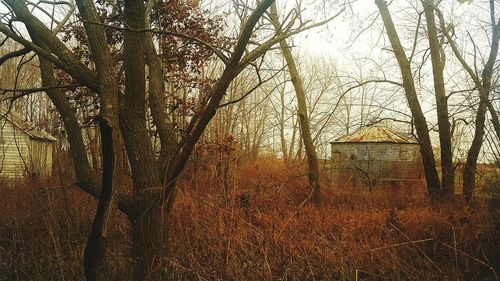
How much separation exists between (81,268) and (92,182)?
1685 mm

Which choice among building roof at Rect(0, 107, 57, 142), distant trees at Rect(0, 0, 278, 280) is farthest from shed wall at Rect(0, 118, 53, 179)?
distant trees at Rect(0, 0, 278, 280)

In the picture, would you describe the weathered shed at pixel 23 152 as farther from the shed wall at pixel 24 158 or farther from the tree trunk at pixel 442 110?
the tree trunk at pixel 442 110

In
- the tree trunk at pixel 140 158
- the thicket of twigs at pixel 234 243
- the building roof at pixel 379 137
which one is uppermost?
the building roof at pixel 379 137

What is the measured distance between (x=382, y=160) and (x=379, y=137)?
3.23 feet

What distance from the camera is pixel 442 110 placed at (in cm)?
1010

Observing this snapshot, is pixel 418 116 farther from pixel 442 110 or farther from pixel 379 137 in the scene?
pixel 379 137

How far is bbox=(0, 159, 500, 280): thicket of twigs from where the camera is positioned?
4.04m

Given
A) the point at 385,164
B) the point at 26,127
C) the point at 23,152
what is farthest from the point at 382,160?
the point at 23,152

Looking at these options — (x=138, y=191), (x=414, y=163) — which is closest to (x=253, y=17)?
(x=138, y=191)

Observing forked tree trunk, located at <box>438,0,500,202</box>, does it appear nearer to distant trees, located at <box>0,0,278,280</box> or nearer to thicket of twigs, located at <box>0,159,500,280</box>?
thicket of twigs, located at <box>0,159,500,280</box>

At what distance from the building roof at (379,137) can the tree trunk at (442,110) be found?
5563 millimetres

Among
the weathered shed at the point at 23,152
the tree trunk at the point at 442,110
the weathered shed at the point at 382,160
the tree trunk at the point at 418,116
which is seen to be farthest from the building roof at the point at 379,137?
the weathered shed at the point at 23,152

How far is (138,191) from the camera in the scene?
3.26 m

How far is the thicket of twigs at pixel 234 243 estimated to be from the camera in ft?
13.3
